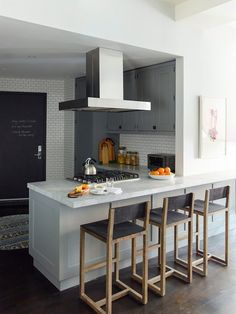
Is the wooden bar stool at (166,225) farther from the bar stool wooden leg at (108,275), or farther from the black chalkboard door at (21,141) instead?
the black chalkboard door at (21,141)

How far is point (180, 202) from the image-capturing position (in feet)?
10.4

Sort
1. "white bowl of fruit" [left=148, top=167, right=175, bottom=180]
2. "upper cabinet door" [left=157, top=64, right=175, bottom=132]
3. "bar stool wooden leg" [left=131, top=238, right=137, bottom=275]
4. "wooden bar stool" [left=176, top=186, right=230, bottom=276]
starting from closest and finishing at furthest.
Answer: "bar stool wooden leg" [left=131, top=238, right=137, bottom=275], "wooden bar stool" [left=176, top=186, right=230, bottom=276], "white bowl of fruit" [left=148, top=167, right=175, bottom=180], "upper cabinet door" [left=157, top=64, right=175, bottom=132]

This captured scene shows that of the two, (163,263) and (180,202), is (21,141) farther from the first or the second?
(163,263)

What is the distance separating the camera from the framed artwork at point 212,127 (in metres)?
4.32

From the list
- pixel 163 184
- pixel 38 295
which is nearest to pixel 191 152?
pixel 163 184

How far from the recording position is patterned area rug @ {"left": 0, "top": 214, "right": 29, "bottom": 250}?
13.6 ft

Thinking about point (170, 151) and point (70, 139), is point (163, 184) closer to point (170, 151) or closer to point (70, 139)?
point (170, 151)

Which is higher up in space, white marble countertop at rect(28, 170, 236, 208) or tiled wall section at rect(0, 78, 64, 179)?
tiled wall section at rect(0, 78, 64, 179)

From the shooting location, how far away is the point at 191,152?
14.0 ft

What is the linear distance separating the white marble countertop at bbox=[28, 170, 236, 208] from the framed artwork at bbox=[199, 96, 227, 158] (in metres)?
0.41

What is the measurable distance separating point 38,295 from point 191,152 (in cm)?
250

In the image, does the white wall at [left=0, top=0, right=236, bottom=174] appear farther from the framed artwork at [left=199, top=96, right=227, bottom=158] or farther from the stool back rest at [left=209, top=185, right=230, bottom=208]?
the stool back rest at [left=209, top=185, right=230, bottom=208]

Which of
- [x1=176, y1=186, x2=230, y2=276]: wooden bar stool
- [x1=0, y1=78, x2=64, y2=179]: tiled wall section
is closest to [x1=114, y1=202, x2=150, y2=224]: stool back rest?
[x1=176, y1=186, x2=230, y2=276]: wooden bar stool

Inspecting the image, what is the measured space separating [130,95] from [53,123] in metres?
2.20
